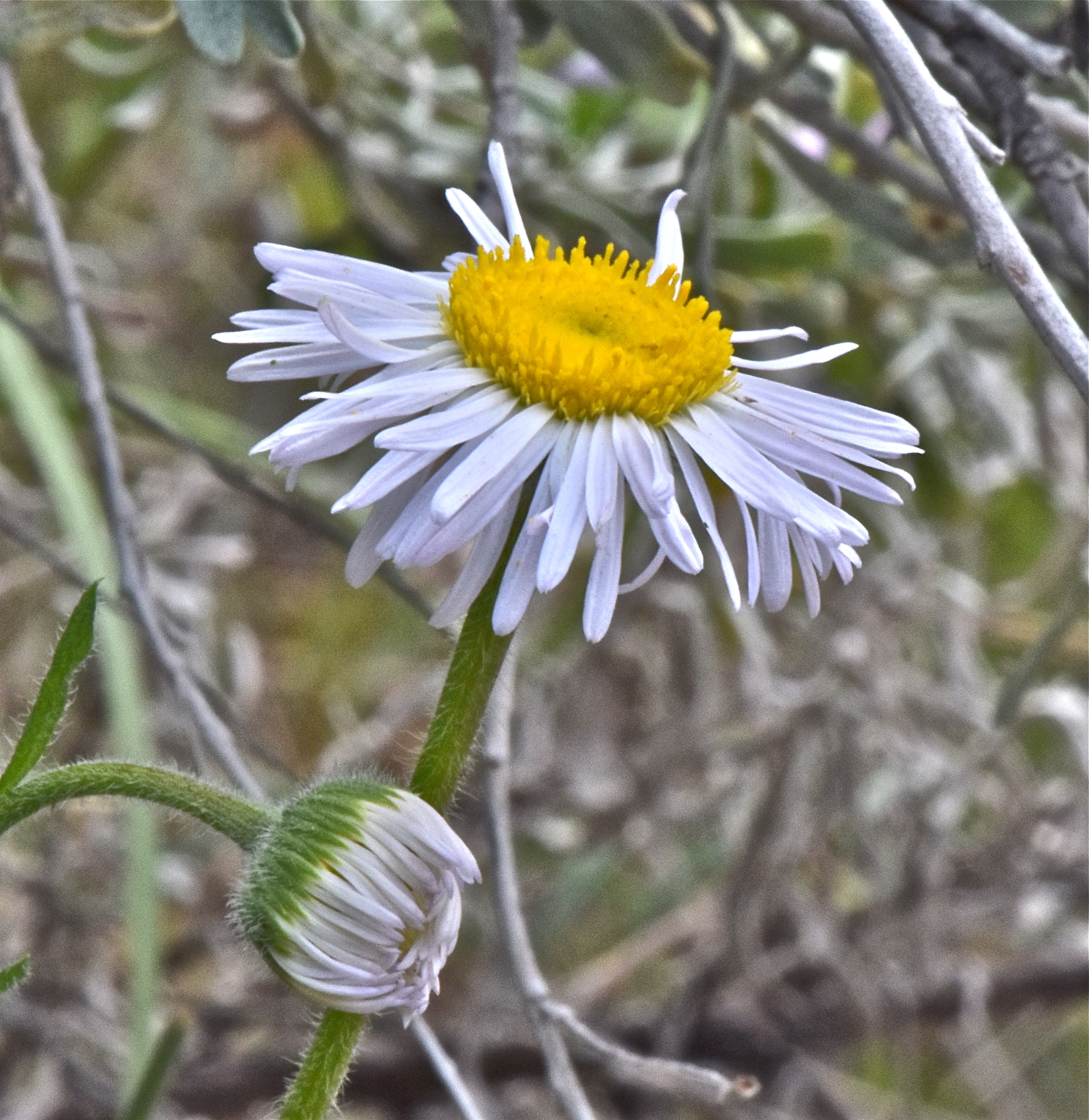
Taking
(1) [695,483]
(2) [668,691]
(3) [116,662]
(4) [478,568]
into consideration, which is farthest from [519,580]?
(2) [668,691]

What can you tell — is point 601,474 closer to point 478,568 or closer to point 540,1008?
point 478,568

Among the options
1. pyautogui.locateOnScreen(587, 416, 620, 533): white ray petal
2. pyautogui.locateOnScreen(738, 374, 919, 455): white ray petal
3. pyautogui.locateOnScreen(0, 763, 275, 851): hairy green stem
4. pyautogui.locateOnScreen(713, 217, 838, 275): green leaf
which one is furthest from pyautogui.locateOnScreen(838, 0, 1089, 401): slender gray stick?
pyautogui.locateOnScreen(713, 217, 838, 275): green leaf

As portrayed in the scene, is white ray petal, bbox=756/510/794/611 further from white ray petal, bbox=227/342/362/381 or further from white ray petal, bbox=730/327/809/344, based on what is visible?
white ray petal, bbox=227/342/362/381

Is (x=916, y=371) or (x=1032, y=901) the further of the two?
(x=916, y=371)

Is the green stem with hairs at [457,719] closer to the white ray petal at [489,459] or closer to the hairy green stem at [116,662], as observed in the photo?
the white ray petal at [489,459]

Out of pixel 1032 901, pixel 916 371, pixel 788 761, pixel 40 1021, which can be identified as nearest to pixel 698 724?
pixel 788 761

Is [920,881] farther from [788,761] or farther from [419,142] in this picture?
[419,142]
